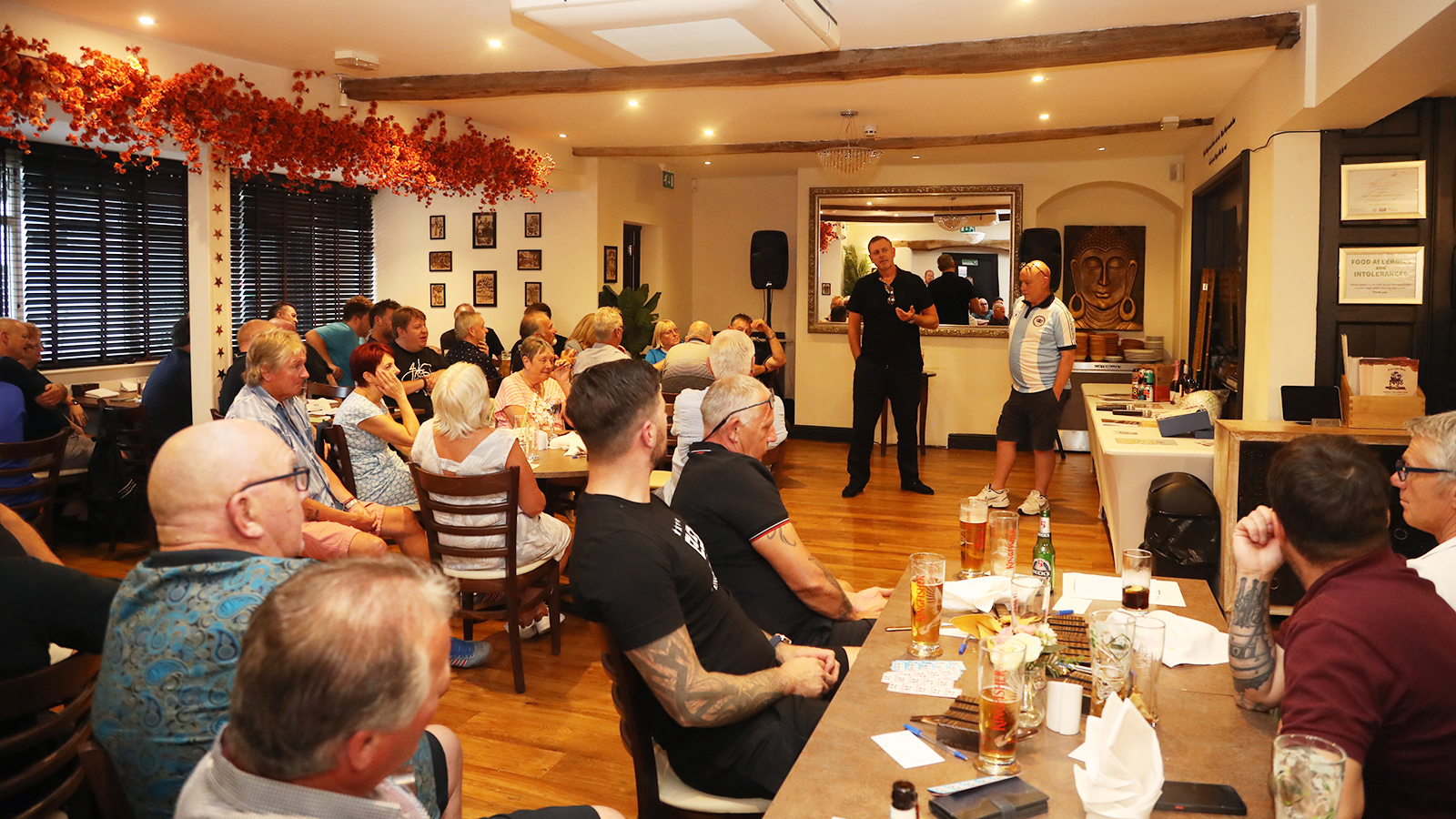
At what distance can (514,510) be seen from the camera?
399cm

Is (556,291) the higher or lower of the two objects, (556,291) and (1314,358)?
the higher

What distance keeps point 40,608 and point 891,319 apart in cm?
668

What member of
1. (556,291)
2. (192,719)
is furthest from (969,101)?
(192,719)

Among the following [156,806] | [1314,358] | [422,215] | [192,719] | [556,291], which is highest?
[422,215]

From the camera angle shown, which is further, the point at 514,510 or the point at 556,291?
the point at 556,291

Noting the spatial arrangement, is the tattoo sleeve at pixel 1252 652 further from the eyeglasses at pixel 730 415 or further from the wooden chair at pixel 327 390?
the wooden chair at pixel 327 390

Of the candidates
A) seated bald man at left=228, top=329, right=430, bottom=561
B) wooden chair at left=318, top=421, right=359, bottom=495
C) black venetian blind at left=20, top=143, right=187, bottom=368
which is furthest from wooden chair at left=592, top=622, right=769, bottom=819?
black venetian blind at left=20, top=143, right=187, bottom=368

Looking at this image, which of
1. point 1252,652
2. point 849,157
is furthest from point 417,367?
point 1252,652

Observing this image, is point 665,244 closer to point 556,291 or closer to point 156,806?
point 556,291

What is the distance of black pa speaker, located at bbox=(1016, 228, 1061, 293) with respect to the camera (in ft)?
33.2

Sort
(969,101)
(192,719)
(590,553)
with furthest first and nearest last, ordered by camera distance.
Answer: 1. (969,101)
2. (590,553)
3. (192,719)

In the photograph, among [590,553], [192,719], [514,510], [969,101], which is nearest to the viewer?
[192,719]

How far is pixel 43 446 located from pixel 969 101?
250 inches

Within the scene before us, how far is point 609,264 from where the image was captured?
35.4ft
